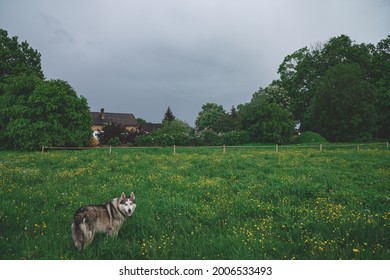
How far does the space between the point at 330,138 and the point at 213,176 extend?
4267cm

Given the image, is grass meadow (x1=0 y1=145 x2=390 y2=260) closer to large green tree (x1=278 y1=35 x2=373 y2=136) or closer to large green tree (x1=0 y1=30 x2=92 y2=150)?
large green tree (x1=0 y1=30 x2=92 y2=150)

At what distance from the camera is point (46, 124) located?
91.8 feet

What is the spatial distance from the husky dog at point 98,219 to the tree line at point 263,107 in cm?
2751

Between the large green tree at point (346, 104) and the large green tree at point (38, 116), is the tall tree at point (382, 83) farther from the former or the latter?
the large green tree at point (38, 116)

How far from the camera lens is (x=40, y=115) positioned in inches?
1131

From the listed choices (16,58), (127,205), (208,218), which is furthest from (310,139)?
(16,58)

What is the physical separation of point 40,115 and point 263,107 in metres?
34.8

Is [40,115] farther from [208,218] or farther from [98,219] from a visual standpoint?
[208,218]

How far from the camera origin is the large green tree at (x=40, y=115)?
27703 millimetres

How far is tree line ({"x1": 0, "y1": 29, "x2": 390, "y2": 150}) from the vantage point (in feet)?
93.6

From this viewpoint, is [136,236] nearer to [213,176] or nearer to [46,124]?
[213,176]

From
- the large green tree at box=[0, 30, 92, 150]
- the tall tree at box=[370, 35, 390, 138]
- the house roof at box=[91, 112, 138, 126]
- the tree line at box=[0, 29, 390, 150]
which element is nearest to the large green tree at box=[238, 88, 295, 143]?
the tree line at box=[0, 29, 390, 150]
